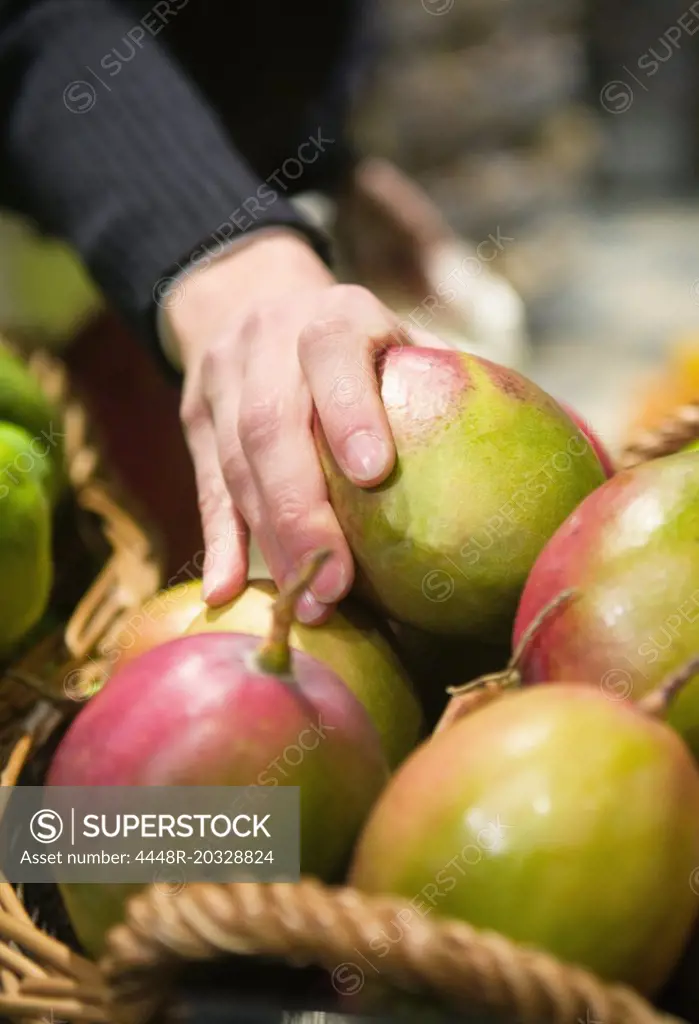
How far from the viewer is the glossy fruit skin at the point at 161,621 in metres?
0.45

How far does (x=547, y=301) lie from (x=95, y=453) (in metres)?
1.13

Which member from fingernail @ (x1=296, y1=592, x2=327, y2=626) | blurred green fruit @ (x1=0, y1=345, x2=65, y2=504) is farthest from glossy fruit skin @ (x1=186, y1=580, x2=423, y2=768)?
blurred green fruit @ (x1=0, y1=345, x2=65, y2=504)

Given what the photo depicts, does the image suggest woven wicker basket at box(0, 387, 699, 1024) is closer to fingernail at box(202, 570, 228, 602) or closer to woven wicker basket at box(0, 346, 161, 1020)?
woven wicker basket at box(0, 346, 161, 1020)

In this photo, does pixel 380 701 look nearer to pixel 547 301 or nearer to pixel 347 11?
pixel 347 11

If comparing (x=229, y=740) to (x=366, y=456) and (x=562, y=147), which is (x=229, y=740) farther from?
(x=562, y=147)

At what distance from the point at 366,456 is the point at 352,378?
45mm

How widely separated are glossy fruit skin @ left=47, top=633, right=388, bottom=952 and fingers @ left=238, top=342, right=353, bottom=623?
0.26 ft

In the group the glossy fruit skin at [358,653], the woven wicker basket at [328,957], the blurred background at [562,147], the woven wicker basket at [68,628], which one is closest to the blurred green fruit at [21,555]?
the woven wicker basket at [68,628]

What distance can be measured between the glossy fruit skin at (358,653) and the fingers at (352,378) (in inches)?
2.5

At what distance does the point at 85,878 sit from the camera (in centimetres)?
34

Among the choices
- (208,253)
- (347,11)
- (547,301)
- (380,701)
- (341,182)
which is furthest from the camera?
(547,301)

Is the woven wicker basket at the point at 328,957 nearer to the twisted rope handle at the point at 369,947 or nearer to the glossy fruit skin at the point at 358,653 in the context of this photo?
the twisted rope handle at the point at 369,947

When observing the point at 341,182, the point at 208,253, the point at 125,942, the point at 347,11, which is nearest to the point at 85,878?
the point at 125,942

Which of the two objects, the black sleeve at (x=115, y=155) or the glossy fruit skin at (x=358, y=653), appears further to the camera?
the black sleeve at (x=115, y=155)
